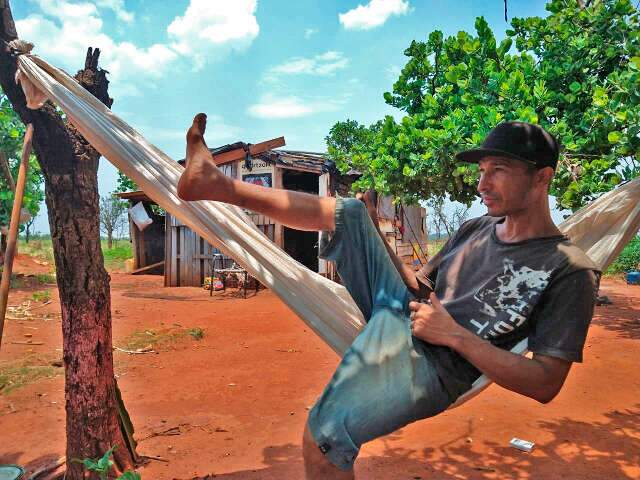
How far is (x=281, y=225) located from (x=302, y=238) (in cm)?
288

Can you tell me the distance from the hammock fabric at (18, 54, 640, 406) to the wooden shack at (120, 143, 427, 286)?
20.8ft

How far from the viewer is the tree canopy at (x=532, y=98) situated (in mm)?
3637

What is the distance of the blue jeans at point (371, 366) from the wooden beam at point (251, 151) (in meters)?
6.89

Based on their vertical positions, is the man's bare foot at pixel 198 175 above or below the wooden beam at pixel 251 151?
below

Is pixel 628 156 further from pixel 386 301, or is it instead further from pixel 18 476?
pixel 18 476

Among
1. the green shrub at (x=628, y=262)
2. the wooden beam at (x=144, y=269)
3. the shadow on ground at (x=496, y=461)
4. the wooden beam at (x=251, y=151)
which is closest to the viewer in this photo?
the shadow on ground at (x=496, y=461)

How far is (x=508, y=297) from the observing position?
1.23 metres

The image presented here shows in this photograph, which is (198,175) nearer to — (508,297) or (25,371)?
(508,297)

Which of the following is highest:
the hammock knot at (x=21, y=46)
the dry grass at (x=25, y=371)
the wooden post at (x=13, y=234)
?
the hammock knot at (x=21, y=46)

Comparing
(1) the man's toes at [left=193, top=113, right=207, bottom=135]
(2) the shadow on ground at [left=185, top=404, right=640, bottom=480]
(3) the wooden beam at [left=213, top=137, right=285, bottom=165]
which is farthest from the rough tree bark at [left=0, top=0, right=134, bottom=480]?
(3) the wooden beam at [left=213, top=137, right=285, bottom=165]

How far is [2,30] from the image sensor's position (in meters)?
1.97

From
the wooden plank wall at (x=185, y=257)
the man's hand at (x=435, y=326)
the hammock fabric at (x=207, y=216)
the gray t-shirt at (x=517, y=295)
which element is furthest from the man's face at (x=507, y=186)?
the wooden plank wall at (x=185, y=257)

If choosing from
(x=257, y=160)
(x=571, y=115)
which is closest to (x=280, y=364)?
(x=571, y=115)

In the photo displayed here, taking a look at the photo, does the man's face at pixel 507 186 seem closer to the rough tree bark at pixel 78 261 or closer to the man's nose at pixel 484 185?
the man's nose at pixel 484 185
